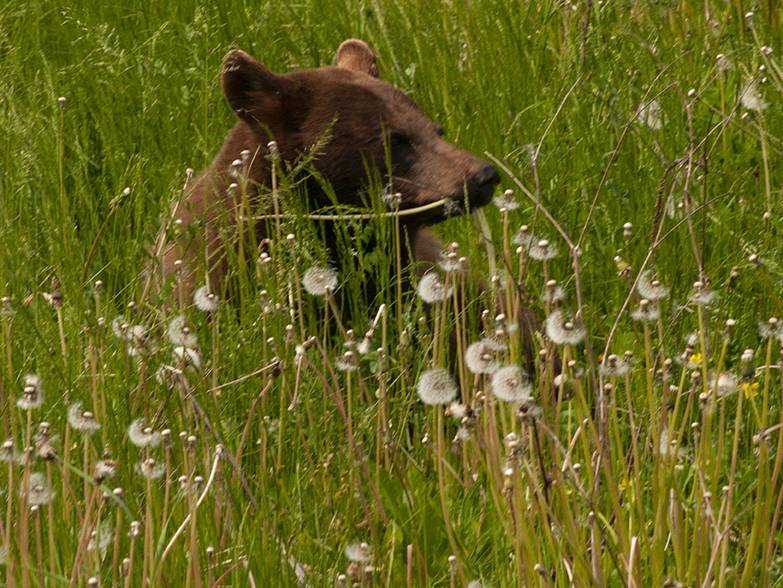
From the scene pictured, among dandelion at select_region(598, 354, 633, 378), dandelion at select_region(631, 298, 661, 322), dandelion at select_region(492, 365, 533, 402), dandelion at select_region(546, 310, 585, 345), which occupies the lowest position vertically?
dandelion at select_region(598, 354, 633, 378)

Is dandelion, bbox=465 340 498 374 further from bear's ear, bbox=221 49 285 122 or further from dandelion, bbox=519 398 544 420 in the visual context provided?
bear's ear, bbox=221 49 285 122

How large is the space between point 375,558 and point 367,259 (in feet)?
3.10

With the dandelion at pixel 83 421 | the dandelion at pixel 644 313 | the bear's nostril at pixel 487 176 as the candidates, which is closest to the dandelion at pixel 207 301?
the dandelion at pixel 83 421

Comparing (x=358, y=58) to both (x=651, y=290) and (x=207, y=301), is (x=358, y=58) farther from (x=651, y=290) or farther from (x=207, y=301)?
(x=651, y=290)

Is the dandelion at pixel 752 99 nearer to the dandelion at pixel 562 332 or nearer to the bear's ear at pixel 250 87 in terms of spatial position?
the dandelion at pixel 562 332

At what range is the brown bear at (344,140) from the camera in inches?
153

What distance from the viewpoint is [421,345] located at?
2.85 meters

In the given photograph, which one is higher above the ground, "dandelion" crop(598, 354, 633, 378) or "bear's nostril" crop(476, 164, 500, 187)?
"dandelion" crop(598, 354, 633, 378)

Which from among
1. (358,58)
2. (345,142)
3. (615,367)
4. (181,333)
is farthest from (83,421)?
(358,58)

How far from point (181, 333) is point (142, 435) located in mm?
220

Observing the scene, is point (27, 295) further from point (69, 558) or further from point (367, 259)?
point (69, 558)

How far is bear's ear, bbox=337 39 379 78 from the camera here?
14.9 ft

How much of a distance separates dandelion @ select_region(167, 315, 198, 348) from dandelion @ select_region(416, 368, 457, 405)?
1.60 ft

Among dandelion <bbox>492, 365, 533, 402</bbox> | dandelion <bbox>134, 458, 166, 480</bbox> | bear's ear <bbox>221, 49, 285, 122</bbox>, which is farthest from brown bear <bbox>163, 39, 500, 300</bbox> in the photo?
dandelion <bbox>492, 365, 533, 402</bbox>
